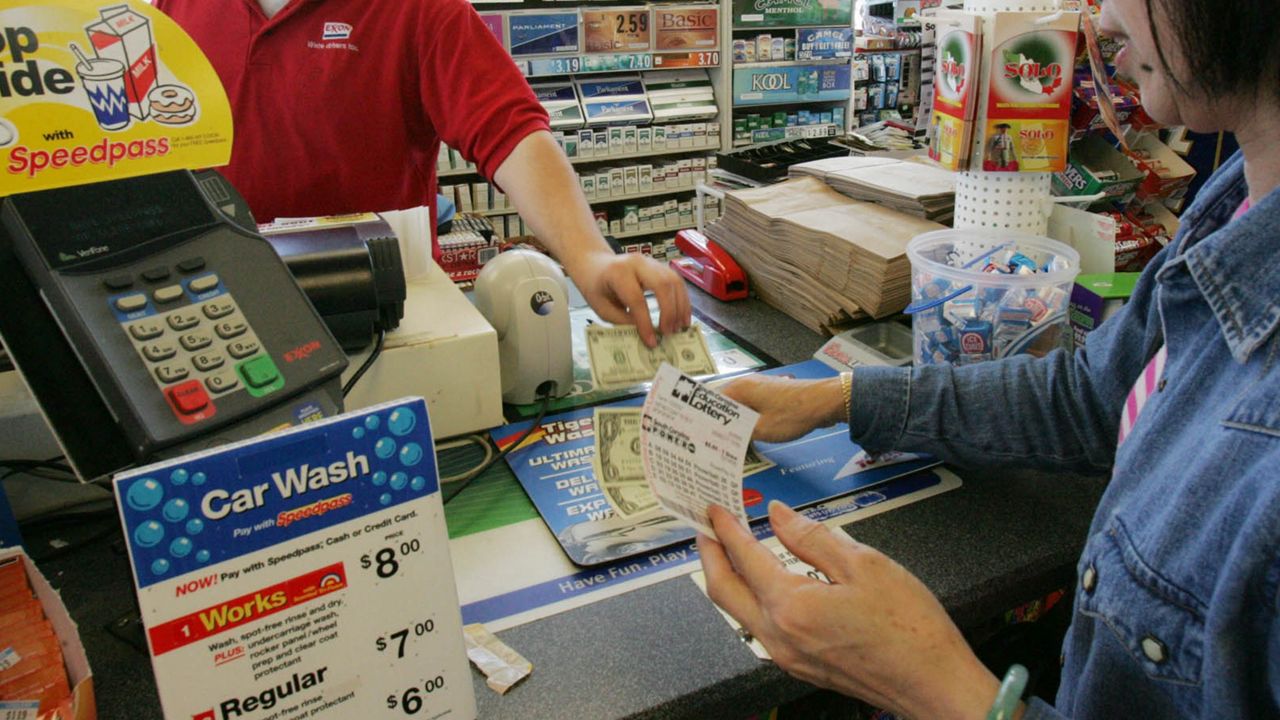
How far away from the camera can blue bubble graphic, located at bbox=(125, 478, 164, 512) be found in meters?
0.54

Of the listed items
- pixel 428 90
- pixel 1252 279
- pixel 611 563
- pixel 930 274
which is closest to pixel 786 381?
pixel 930 274

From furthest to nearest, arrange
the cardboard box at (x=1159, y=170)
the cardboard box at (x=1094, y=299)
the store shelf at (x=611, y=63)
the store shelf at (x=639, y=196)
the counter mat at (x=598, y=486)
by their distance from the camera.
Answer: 1. the store shelf at (x=639, y=196)
2. the store shelf at (x=611, y=63)
3. the cardboard box at (x=1159, y=170)
4. the cardboard box at (x=1094, y=299)
5. the counter mat at (x=598, y=486)

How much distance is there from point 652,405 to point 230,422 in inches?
15.0

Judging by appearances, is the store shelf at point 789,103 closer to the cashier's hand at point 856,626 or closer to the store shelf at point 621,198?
the store shelf at point 621,198

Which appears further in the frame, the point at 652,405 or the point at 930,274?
the point at 930,274

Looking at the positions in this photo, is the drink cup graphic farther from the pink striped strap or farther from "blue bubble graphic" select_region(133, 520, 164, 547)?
the pink striped strap

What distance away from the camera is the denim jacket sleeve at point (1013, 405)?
1011 millimetres

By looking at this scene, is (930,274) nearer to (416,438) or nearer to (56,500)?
(416,438)

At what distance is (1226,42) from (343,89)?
4.64ft

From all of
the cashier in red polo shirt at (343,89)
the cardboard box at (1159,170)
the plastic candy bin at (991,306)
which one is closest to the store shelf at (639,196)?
the cashier in red polo shirt at (343,89)

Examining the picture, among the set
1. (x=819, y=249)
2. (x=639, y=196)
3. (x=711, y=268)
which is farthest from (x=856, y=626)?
(x=639, y=196)

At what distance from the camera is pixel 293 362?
2.37ft

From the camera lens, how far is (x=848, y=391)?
113 cm

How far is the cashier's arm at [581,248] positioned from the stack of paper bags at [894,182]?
2.24ft
